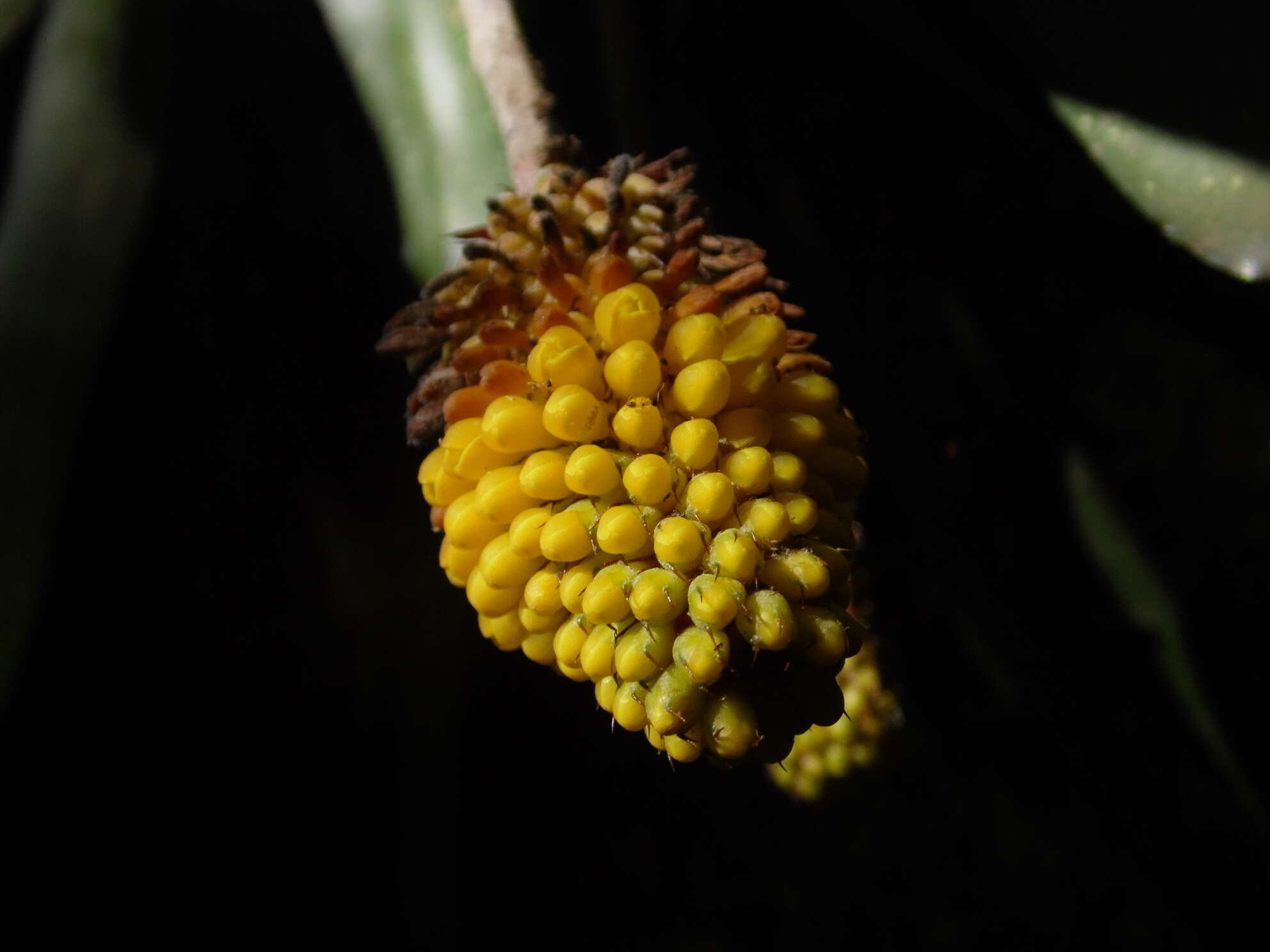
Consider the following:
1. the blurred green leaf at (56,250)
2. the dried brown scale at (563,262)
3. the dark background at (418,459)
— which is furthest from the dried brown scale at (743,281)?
the blurred green leaf at (56,250)

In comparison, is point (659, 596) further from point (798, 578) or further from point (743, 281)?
point (743, 281)

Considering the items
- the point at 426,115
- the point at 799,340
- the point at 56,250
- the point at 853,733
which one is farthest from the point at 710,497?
the point at 853,733

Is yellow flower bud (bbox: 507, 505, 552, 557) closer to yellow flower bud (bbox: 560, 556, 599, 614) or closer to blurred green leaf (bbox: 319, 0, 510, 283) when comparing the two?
yellow flower bud (bbox: 560, 556, 599, 614)

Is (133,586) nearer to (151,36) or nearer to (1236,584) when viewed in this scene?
(151,36)

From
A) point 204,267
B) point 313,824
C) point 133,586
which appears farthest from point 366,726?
point 204,267

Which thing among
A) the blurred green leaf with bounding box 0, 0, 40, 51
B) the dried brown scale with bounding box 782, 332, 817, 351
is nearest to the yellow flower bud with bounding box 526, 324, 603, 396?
the dried brown scale with bounding box 782, 332, 817, 351

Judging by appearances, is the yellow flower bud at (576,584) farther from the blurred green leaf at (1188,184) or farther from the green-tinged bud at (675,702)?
the blurred green leaf at (1188,184)
